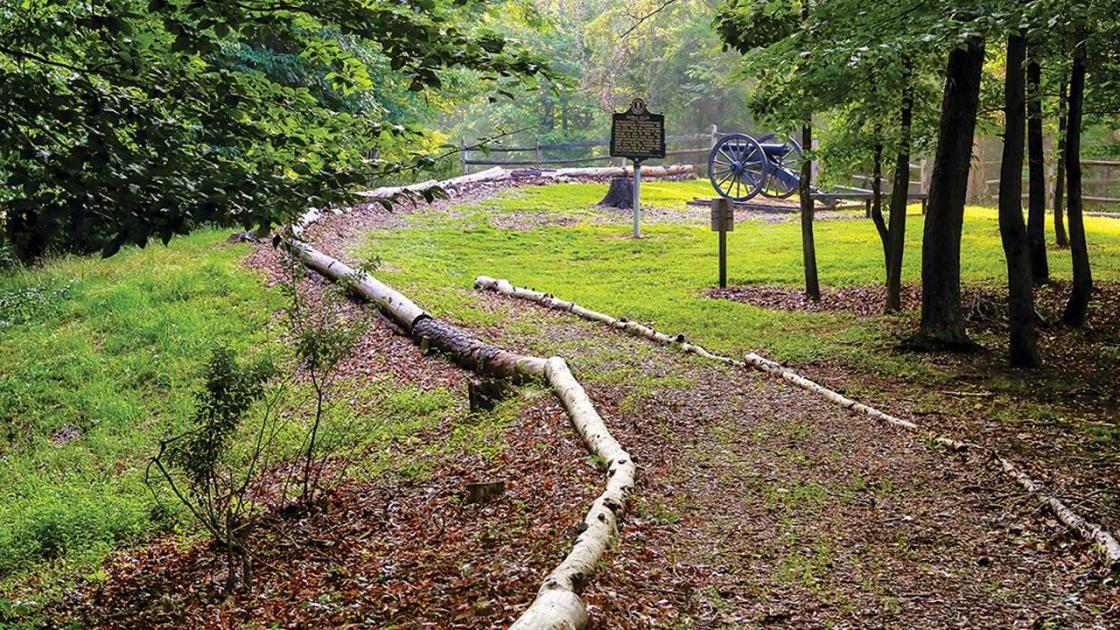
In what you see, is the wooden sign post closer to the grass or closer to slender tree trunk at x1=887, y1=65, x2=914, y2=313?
slender tree trunk at x1=887, y1=65, x2=914, y2=313

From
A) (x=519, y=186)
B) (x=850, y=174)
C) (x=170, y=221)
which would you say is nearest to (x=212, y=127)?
(x=170, y=221)

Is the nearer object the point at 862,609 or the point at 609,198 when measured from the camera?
the point at 862,609

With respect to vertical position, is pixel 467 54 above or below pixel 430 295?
above

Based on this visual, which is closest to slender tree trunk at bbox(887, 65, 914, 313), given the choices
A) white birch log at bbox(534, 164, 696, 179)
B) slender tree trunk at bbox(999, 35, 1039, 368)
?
slender tree trunk at bbox(999, 35, 1039, 368)

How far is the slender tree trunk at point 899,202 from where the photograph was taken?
1023 cm

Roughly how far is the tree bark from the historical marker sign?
12.2m

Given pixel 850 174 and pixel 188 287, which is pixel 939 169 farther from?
pixel 188 287

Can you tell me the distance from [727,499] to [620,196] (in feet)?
60.1

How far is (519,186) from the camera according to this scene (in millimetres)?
27969

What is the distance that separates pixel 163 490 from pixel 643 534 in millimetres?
4263

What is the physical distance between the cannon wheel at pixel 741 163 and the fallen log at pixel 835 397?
493 inches

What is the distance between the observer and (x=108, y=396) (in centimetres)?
927

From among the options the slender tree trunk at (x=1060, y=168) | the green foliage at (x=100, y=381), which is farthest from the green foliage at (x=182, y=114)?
the slender tree trunk at (x=1060, y=168)

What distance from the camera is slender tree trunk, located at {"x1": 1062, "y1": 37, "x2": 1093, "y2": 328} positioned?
9383mm
